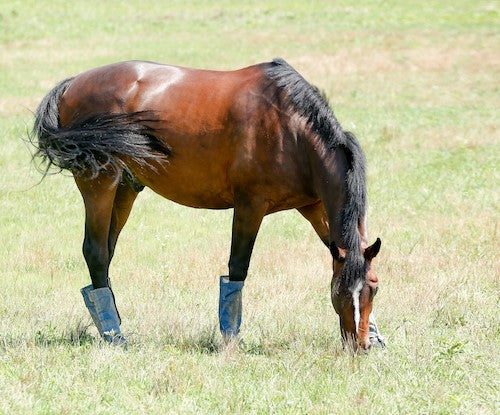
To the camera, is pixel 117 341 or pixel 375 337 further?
pixel 117 341

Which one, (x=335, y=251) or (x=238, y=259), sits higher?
(x=335, y=251)

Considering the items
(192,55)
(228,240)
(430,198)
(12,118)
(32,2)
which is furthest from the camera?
(32,2)

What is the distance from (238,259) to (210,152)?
86cm

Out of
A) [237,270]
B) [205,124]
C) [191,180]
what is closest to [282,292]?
[237,270]

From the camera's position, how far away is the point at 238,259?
6.89 m

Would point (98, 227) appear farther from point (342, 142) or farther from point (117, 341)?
point (342, 142)

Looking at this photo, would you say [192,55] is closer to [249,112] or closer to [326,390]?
[249,112]

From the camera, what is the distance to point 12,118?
63.3 feet

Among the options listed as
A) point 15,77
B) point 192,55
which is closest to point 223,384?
point 15,77

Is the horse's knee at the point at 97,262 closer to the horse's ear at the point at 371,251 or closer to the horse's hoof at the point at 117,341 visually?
the horse's hoof at the point at 117,341

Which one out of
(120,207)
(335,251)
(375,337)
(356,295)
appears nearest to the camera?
(356,295)

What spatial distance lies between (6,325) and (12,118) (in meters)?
12.8

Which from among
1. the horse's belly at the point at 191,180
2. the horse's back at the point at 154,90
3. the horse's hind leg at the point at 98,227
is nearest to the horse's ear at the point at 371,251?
the horse's belly at the point at 191,180

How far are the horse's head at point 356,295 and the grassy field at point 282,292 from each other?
159 mm
